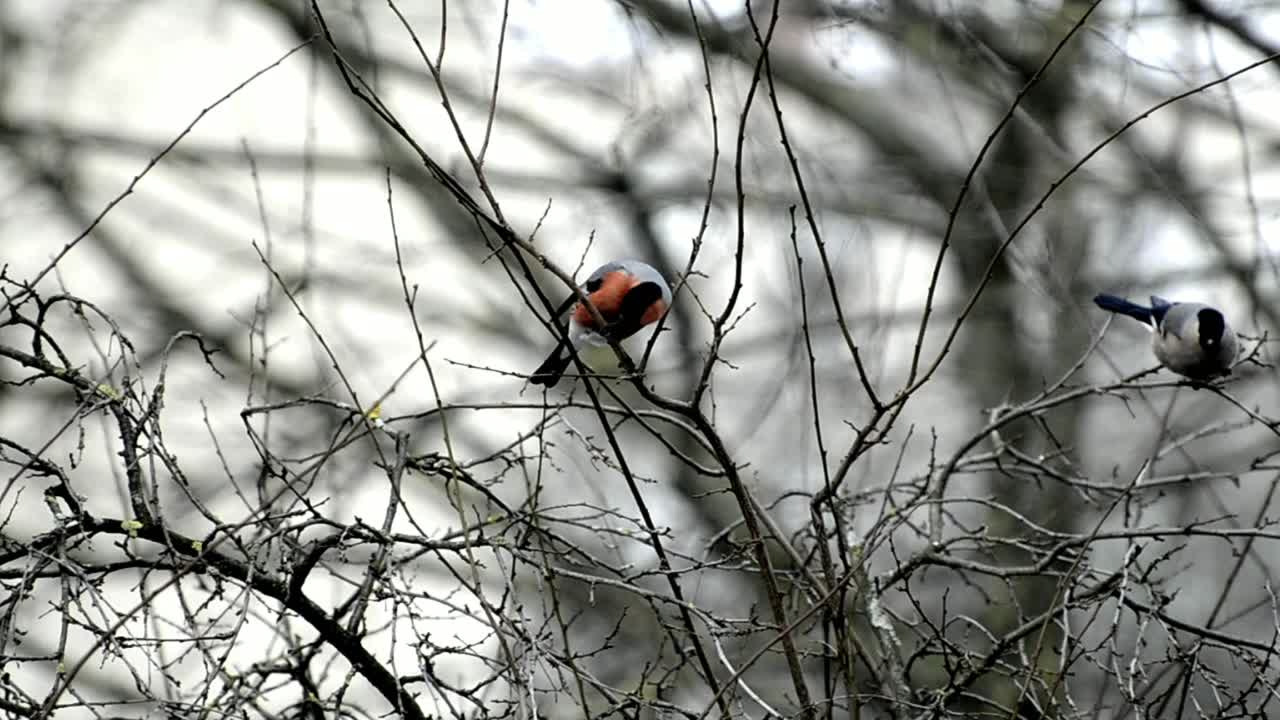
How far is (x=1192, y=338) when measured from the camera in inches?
167

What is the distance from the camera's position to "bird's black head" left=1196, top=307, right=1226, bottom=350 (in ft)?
13.7

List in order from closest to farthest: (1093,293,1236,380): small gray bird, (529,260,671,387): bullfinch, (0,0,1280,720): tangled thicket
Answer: (0,0,1280,720): tangled thicket → (529,260,671,387): bullfinch → (1093,293,1236,380): small gray bird

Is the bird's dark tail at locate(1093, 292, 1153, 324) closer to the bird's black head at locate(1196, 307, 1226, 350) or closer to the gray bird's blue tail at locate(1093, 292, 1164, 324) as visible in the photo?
the gray bird's blue tail at locate(1093, 292, 1164, 324)

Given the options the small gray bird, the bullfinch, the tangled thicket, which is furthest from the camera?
the small gray bird

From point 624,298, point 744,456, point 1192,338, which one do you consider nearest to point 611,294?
point 624,298

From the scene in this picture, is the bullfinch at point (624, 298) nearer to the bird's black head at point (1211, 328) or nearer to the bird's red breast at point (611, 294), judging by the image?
the bird's red breast at point (611, 294)

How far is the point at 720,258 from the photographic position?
6422 mm

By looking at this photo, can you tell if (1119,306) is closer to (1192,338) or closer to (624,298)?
(1192,338)

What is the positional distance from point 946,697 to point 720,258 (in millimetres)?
3878

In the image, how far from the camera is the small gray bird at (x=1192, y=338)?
13.7 feet

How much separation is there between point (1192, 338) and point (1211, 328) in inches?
2.5

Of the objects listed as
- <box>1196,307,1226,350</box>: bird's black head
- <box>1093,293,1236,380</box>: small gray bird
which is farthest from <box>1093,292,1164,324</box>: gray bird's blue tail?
<box>1196,307,1226,350</box>: bird's black head

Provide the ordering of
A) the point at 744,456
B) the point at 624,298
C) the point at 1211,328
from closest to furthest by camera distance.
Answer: the point at 624,298 < the point at 1211,328 < the point at 744,456

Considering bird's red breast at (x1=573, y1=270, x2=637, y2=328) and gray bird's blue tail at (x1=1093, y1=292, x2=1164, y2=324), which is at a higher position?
gray bird's blue tail at (x1=1093, y1=292, x2=1164, y2=324)
